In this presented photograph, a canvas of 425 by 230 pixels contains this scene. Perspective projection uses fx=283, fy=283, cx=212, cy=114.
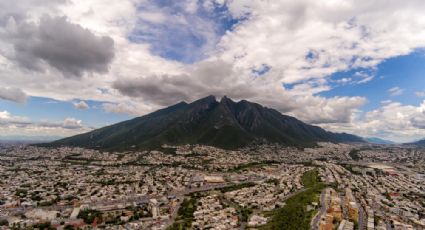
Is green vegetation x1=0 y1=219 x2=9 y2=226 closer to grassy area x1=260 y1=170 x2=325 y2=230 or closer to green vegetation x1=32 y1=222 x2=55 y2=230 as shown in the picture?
green vegetation x1=32 y1=222 x2=55 y2=230

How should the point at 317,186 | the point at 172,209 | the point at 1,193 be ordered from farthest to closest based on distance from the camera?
1. the point at 317,186
2. the point at 1,193
3. the point at 172,209

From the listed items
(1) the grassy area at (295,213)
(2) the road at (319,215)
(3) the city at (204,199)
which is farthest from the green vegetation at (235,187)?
(2) the road at (319,215)

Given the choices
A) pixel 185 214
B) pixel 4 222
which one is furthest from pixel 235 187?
pixel 4 222

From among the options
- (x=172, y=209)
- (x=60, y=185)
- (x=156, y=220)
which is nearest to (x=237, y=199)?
(x=172, y=209)

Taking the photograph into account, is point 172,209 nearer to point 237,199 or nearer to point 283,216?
point 237,199

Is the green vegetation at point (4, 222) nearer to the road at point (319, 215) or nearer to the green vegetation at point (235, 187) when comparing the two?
the green vegetation at point (235, 187)

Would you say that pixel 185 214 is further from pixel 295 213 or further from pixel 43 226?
pixel 43 226

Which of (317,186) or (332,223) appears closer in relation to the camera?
(332,223)
